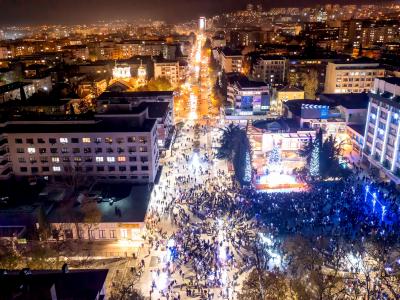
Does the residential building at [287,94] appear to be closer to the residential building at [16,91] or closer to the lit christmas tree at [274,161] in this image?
the lit christmas tree at [274,161]

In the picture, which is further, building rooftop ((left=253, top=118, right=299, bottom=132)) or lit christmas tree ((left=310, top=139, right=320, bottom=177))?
building rooftop ((left=253, top=118, right=299, bottom=132))

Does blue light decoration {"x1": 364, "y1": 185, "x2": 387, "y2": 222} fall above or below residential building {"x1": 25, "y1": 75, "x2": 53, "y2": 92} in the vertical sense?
below

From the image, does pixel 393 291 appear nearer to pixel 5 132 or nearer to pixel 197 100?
pixel 5 132

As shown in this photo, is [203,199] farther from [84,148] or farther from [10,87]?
[10,87]

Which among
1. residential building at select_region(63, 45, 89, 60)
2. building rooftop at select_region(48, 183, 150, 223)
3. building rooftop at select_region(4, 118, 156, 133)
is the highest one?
residential building at select_region(63, 45, 89, 60)

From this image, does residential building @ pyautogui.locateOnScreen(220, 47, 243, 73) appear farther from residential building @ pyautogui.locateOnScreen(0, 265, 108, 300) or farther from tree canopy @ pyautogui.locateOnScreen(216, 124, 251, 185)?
residential building @ pyautogui.locateOnScreen(0, 265, 108, 300)

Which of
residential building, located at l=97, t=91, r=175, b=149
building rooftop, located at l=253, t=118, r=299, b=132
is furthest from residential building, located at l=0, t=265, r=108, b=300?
building rooftop, located at l=253, t=118, r=299, b=132

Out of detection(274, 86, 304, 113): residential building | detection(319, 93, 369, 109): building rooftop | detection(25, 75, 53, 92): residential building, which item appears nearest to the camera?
detection(319, 93, 369, 109): building rooftop

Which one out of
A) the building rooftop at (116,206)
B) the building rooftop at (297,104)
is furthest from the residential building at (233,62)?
the building rooftop at (116,206)
